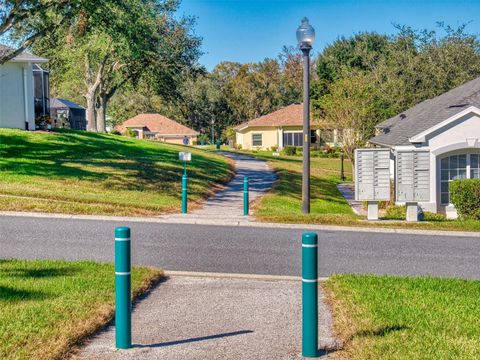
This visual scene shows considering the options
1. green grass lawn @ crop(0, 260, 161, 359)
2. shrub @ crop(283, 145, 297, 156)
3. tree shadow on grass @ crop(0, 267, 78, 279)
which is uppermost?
shrub @ crop(283, 145, 297, 156)

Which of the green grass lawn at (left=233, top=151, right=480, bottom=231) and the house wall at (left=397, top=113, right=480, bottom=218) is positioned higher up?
the house wall at (left=397, top=113, right=480, bottom=218)

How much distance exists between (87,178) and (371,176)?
9.56 meters

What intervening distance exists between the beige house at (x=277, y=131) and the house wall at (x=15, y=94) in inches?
1317

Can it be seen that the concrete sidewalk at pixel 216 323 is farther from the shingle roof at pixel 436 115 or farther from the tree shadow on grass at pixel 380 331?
the shingle roof at pixel 436 115

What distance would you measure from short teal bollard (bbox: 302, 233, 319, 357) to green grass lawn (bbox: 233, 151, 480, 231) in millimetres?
10464

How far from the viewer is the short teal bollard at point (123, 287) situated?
6.51 meters

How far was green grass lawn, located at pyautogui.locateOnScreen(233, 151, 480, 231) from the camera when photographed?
16.9 metres

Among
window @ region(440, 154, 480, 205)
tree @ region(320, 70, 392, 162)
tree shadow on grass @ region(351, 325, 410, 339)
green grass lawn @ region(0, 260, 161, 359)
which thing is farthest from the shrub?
tree shadow on grass @ region(351, 325, 410, 339)

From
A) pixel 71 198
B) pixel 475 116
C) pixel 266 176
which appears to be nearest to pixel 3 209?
pixel 71 198

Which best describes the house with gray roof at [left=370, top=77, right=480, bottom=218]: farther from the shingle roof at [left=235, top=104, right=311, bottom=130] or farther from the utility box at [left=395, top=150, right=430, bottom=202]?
the shingle roof at [left=235, top=104, right=311, bottom=130]

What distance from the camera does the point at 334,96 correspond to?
1551 inches

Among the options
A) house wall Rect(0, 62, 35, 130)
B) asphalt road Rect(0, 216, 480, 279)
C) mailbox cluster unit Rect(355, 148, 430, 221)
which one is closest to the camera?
asphalt road Rect(0, 216, 480, 279)

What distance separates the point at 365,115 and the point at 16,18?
70.2 feet

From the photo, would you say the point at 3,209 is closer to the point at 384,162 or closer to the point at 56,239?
the point at 56,239
